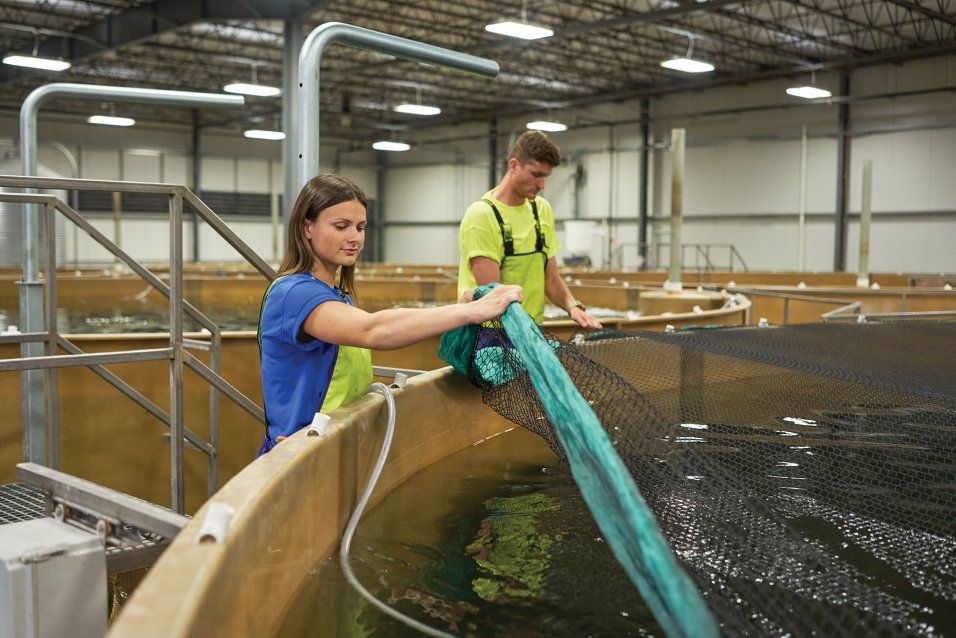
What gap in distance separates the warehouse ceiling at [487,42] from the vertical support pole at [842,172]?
812 mm

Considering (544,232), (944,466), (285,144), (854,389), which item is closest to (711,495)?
(944,466)

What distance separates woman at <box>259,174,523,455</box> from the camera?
78.9 inches

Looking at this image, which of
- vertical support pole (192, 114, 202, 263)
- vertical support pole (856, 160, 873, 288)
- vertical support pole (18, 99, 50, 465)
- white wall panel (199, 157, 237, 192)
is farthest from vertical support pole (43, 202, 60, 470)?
white wall panel (199, 157, 237, 192)

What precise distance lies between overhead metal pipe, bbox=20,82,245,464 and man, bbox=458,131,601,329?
1.51 meters

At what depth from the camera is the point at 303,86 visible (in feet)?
9.66

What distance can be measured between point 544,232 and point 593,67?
1972 centimetres

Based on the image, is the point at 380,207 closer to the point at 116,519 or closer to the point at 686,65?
the point at 686,65

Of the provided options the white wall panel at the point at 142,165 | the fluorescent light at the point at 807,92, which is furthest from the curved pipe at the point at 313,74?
the white wall panel at the point at 142,165

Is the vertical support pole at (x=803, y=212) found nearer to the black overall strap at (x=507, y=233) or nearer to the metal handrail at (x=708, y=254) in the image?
the metal handrail at (x=708, y=254)

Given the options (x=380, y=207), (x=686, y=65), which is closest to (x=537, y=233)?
(x=686, y=65)

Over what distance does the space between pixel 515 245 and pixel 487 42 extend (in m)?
15.8

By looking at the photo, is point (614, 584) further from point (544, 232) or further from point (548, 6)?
point (548, 6)

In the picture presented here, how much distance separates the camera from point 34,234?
4.21 m

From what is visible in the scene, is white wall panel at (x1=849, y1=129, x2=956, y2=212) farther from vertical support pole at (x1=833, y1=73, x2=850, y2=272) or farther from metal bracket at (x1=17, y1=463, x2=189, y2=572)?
metal bracket at (x1=17, y1=463, x2=189, y2=572)
